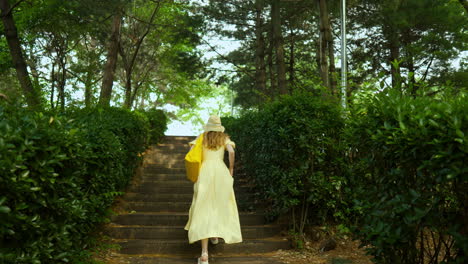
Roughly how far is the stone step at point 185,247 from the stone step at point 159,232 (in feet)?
1.00

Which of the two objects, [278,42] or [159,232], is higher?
[278,42]

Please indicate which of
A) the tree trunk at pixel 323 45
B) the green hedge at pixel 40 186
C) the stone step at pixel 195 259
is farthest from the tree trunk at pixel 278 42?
Result: the green hedge at pixel 40 186

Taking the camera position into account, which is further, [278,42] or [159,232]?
[278,42]

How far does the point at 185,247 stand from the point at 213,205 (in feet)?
3.53

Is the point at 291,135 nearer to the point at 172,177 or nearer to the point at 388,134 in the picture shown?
the point at 388,134

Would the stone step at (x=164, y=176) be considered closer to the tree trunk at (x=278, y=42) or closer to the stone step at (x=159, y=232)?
the stone step at (x=159, y=232)

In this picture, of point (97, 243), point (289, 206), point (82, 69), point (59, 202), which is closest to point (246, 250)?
point (289, 206)

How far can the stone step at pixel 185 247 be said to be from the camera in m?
6.38

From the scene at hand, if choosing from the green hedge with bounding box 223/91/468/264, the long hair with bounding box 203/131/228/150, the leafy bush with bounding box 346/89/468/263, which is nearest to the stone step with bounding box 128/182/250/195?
the green hedge with bounding box 223/91/468/264

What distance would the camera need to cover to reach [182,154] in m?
13.2

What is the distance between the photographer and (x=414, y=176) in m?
3.45

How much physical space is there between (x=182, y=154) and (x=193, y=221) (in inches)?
297

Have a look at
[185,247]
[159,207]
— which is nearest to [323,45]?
[159,207]

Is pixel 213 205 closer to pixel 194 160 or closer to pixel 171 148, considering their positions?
pixel 194 160
